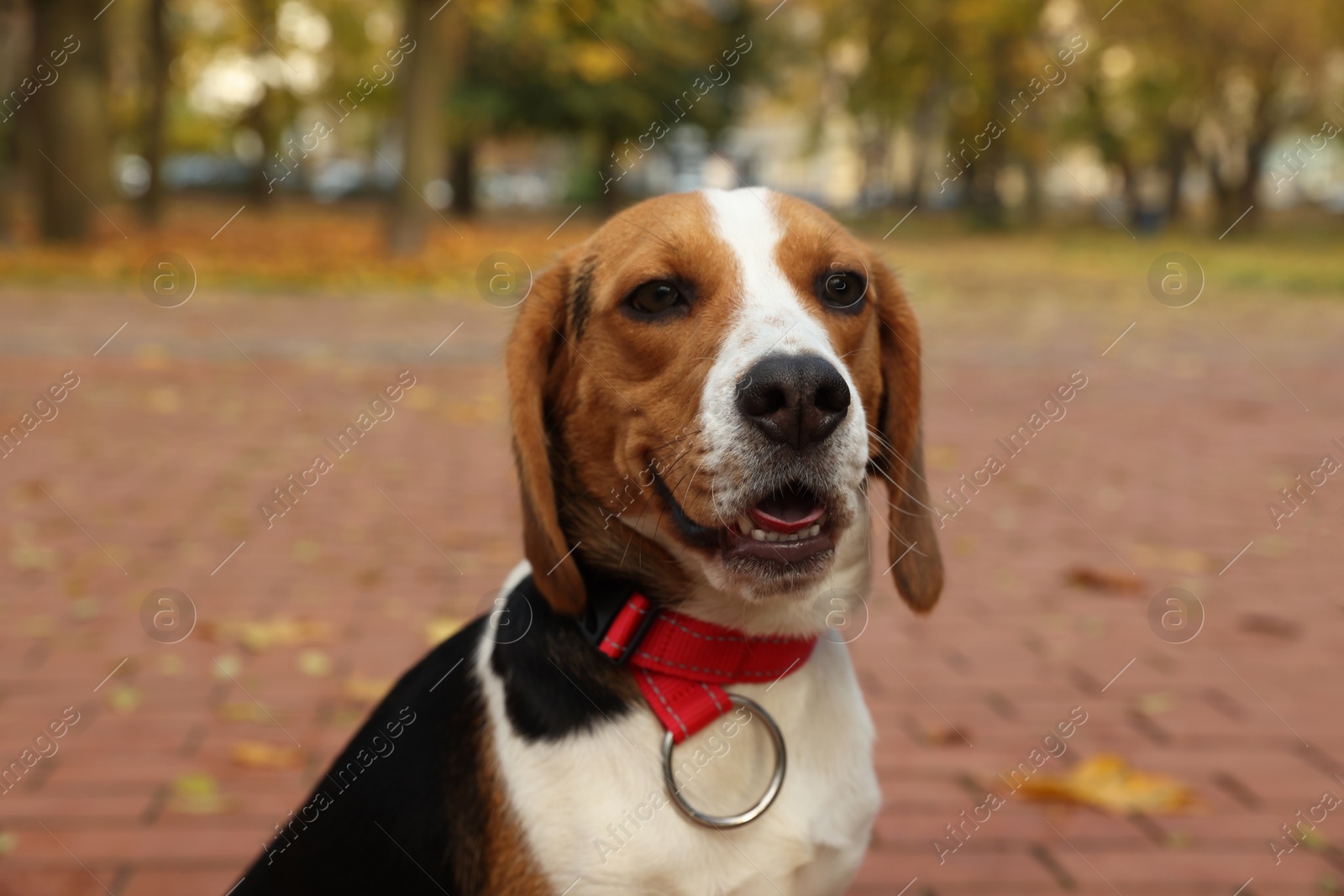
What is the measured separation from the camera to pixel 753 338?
2457 millimetres

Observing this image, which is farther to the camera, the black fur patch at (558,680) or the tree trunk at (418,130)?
the tree trunk at (418,130)

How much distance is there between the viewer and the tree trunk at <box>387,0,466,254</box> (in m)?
19.6

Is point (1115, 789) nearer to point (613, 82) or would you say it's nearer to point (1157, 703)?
point (1157, 703)

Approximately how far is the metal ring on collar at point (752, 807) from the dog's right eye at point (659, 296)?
85 centimetres

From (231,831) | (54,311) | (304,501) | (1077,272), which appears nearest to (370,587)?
(304,501)

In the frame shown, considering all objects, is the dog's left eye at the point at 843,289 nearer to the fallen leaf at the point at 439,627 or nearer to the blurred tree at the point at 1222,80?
the fallen leaf at the point at 439,627

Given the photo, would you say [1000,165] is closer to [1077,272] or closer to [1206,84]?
[1206,84]

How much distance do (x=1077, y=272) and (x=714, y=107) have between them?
17025 mm

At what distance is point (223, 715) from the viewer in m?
4.47

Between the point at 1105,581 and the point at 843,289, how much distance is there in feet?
12.3

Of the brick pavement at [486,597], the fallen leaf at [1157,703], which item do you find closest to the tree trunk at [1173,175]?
the brick pavement at [486,597]

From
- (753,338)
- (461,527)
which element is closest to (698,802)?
(753,338)

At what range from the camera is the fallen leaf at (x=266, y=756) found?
4094mm

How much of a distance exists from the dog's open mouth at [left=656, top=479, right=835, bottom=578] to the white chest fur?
25 cm
